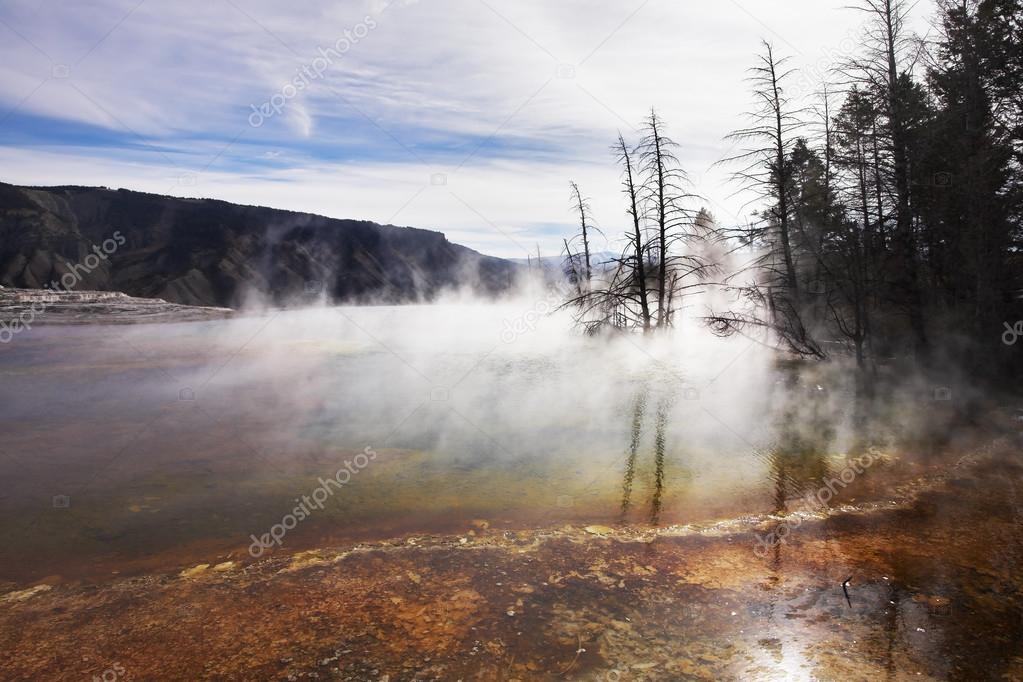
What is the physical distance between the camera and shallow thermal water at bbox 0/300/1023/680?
433cm

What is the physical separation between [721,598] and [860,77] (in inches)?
573

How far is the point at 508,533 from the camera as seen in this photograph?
21.2ft

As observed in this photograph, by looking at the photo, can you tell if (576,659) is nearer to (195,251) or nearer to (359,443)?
(359,443)

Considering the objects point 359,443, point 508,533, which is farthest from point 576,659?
point 359,443

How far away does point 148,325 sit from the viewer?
1148 inches

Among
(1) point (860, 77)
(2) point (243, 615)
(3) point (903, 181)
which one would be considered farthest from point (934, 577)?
(1) point (860, 77)

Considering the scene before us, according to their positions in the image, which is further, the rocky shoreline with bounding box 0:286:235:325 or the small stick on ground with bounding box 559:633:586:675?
the rocky shoreline with bounding box 0:286:235:325

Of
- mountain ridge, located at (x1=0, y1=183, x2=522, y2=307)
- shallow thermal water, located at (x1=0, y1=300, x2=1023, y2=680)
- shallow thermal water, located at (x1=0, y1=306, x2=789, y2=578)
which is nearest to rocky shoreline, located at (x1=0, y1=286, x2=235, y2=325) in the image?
shallow thermal water, located at (x1=0, y1=306, x2=789, y2=578)

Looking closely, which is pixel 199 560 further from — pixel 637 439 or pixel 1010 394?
pixel 1010 394

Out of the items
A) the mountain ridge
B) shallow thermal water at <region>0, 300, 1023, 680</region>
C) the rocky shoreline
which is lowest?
shallow thermal water at <region>0, 300, 1023, 680</region>

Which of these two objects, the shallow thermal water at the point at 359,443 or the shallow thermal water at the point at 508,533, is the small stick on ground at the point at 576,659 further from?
the shallow thermal water at the point at 359,443

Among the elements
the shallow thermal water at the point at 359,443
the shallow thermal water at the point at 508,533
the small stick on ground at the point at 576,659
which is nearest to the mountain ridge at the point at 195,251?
the shallow thermal water at the point at 359,443

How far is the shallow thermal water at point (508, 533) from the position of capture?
433 cm

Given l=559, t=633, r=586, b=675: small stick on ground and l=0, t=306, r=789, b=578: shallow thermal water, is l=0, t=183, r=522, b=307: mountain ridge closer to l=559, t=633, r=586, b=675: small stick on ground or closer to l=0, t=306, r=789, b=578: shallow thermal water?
l=0, t=306, r=789, b=578: shallow thermal water
